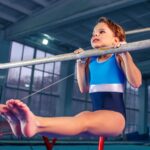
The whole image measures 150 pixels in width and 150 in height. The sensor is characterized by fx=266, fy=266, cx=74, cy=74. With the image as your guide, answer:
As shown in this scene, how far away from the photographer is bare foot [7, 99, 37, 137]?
1483mm

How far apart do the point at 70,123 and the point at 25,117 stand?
1.04 feet

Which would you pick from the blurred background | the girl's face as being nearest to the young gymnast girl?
the girl's face

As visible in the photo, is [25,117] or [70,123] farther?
[70,123]

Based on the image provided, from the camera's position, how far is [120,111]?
1.94 metres

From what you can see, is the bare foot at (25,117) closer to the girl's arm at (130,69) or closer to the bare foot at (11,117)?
the bare foot at (11,117)

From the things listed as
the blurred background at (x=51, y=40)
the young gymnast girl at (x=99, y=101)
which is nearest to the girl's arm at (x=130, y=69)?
the young gymnast girl at (x=99, y=101)

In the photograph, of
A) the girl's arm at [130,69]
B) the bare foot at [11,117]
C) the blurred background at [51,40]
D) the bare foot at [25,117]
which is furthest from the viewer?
the blurred background at [51,40]

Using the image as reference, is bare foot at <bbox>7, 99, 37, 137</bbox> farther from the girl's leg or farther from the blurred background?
the blurred background

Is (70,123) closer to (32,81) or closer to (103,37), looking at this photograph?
(103,37)

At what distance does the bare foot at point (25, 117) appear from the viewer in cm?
148

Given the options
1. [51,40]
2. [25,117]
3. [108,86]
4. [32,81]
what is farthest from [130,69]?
[51,40]

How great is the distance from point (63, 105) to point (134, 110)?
644cm

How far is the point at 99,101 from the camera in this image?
2035mm

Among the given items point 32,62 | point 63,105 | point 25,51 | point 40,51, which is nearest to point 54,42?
point 40,51
